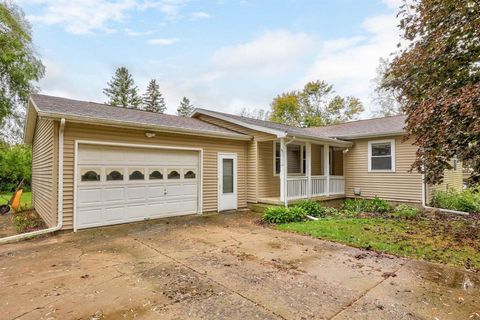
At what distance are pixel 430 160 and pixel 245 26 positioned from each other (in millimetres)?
9420

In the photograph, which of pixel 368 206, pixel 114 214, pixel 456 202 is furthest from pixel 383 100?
pixel 114 214

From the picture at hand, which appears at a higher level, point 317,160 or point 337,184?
point 317,160

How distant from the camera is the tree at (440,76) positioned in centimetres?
509

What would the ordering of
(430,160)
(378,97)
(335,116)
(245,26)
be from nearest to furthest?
(430,160), (245,26), (378,97), (335,116)

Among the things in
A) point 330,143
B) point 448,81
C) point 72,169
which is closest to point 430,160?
point 448,81

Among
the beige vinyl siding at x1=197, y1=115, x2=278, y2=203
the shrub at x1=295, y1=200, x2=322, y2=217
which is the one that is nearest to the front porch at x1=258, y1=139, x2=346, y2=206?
the beige vinyl siding at x1=197, y1=115, x2=278, y2=203

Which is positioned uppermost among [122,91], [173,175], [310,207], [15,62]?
[122,91]

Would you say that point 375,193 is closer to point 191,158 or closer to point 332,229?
point 332,229

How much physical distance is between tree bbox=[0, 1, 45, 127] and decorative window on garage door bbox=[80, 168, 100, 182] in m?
14.3

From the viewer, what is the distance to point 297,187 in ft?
32.2

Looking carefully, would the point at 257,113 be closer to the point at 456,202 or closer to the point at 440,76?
the point at 456,202

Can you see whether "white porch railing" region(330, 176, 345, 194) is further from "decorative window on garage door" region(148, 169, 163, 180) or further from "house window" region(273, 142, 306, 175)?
"decorative window on garage door" region(148, 169, 163, 180)

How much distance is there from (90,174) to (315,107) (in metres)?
27.3

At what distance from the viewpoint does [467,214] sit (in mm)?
9219
